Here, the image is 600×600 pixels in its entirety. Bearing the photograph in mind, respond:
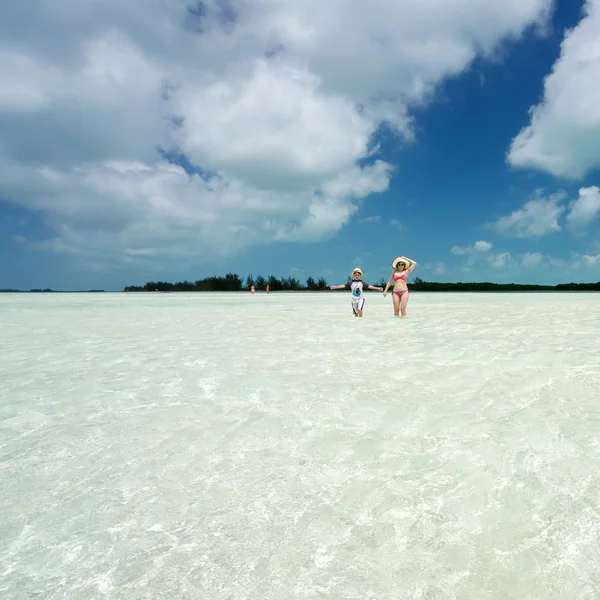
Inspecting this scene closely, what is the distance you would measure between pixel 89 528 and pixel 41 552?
269mm

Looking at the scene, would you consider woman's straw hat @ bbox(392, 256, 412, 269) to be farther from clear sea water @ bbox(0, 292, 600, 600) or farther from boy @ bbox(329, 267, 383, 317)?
clear sea water @ bbox(0, 292, 600, 600)

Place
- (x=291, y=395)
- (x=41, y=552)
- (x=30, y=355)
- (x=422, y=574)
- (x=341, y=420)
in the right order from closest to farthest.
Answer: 1. (x=422, y=574)
2. (x=41, y=552)
3. (x=341, y=420)
4. (x=291, y=395)
5. (x=30, y=355)

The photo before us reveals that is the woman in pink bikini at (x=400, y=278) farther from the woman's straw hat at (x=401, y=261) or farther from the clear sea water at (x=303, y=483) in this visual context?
the clear sea water at (x=303, y=483)

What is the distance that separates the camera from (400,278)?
15.5 meters

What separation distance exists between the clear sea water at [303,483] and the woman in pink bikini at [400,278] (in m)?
8.51

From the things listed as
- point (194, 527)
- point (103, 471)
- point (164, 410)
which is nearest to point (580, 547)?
point (194, 527)

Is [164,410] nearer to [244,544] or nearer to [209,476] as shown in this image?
[209,476]

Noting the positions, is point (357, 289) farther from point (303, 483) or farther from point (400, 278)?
point (303, 483)

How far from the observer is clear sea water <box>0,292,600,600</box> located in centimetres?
234

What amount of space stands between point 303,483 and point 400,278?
12.9 m

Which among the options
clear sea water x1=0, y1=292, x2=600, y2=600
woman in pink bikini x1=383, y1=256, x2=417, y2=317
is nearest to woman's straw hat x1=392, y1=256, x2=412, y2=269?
woman in pink bikini x1=383, y1=256, x2=417, y2=317

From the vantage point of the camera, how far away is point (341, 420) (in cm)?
450

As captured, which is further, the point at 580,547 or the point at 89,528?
the point at 89,528

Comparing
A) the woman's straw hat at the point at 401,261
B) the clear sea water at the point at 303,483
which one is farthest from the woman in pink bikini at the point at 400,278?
the clear sea water at the point at 303,483
